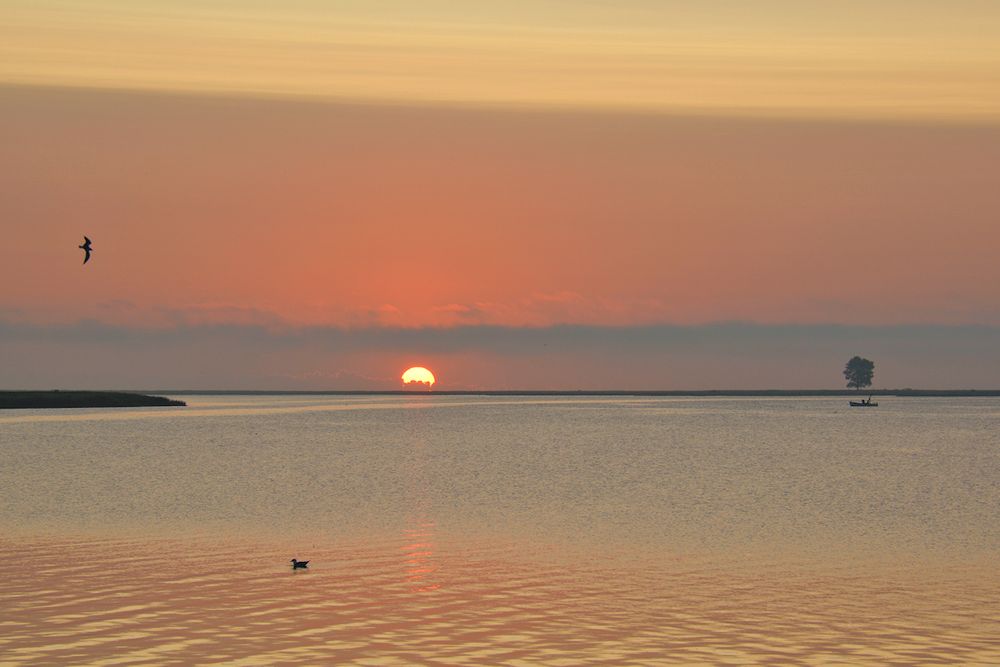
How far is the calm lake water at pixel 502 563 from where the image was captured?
91.6ft

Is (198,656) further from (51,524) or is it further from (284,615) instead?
(51,524)

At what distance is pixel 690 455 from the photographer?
11138 centimetres

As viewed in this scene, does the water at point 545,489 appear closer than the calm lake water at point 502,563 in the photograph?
No

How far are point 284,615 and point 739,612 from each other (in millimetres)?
11105

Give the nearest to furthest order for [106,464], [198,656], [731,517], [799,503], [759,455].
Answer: [198,656], [731,517], [799,503], [106,464], [759,455]

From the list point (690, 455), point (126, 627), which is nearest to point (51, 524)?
point (126, 627)

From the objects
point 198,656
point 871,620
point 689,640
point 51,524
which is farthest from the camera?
point 51,524

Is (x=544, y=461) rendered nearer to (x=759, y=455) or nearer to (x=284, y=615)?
(x=759, y=455)

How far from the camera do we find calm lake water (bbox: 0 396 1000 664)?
27906 mm

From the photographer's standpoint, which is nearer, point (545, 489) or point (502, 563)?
point (502, 563)

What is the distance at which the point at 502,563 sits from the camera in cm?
4044

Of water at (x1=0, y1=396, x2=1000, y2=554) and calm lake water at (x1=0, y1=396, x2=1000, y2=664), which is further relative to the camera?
water at (x1=0, y1=396, x2=1000, y2=554)

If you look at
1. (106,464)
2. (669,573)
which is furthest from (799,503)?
(106,464)

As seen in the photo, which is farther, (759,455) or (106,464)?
(759,455)
